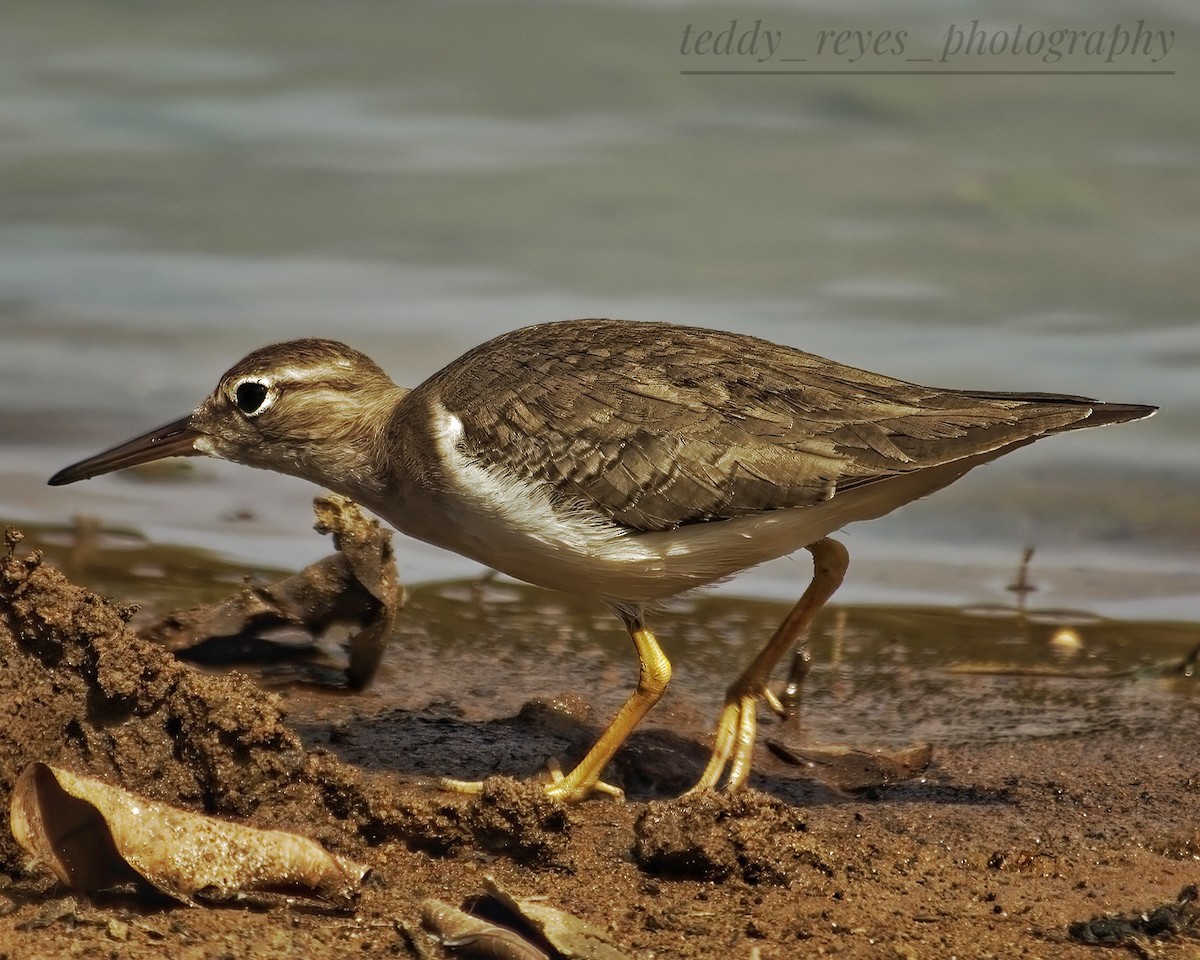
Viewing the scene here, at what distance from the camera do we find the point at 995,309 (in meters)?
14.0

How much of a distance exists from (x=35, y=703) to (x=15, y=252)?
1102cm

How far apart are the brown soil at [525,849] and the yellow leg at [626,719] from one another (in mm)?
116

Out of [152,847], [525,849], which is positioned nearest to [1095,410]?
[525,849]

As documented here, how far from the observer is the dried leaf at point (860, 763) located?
23.4ft

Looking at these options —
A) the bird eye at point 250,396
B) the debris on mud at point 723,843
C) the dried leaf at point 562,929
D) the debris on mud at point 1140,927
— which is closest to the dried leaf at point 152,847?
the dried leaf at point 562,929

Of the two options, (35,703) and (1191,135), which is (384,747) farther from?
(1191,135)

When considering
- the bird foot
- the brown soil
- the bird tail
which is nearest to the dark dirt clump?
the brown soil

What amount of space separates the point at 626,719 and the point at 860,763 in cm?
112

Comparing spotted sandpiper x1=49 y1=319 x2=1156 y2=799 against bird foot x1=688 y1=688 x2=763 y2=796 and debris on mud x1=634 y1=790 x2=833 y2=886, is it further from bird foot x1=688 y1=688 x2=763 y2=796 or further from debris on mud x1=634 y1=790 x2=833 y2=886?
debris on mud x1=634 y1=790 x2=833 y2=886

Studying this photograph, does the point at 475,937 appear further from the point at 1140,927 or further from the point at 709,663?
the point at 709,663

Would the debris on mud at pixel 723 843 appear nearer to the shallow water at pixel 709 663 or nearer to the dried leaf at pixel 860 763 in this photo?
the dried leaf at pixel 860 763

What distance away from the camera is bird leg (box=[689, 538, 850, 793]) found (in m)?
7.07

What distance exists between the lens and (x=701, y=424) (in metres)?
6.94

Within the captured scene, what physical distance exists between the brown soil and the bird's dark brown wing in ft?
4.47
